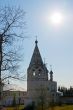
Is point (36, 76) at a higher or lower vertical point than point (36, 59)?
lower

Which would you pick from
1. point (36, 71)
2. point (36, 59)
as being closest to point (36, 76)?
point (36, 71)

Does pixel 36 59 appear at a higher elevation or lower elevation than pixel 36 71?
higher

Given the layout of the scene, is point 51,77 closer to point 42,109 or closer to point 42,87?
point 42,87

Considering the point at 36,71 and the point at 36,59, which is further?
the point at 36,59

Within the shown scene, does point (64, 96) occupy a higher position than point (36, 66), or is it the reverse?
point (36, 66)

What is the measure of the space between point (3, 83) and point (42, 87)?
45.3 metres

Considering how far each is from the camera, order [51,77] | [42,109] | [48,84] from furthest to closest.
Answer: [51,77]
[48,84]
[42,109]

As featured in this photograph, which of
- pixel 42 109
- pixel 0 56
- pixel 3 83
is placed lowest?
pixel 42 109

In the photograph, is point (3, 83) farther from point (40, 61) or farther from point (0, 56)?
point (40, 61)

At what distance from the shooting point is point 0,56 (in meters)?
18.5

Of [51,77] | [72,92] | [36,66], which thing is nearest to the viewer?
[36,66]

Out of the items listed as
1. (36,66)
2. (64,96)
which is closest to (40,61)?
(36,66)

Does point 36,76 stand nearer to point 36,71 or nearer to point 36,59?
point 36,71

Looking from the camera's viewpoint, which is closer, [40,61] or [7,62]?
[7,62]
